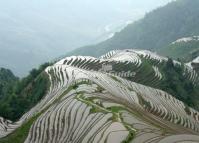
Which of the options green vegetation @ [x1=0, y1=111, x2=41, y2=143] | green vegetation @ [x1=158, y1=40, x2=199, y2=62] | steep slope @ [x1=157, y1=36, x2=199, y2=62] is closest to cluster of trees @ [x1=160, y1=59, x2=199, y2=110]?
green vegetation @ [x1=0, y1=111, x2=41, y2=143]

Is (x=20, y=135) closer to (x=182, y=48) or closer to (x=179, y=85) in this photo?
(x=179, y=85)

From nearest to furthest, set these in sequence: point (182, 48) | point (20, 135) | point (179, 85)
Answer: point (20, 135) → point (179, 85) → point (182, 48)

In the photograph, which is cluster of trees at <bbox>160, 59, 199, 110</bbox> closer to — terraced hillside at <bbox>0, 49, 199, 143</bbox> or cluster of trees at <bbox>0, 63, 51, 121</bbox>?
terraced hillside at <bbox>0, 49, 199, 143</bbox>

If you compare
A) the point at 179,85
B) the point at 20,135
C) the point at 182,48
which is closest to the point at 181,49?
the point at 182,48

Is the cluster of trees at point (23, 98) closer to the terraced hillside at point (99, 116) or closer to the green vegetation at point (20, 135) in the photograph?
the terraced hillside at point (99, 116)

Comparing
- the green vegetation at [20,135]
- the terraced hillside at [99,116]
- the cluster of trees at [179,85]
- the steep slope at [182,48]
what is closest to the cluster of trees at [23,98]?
the terraced hillside at [99,116]

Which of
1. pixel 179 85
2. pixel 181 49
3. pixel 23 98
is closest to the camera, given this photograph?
pixel 23 98

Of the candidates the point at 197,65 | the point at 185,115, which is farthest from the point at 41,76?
the point at 197,65

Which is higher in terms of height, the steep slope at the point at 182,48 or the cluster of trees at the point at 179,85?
the steep slope at the point at 182,48

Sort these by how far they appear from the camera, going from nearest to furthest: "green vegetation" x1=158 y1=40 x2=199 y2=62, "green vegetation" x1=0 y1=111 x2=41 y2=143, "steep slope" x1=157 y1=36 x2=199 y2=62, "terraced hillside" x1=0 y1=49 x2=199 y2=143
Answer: "terraced hillside" x1=0 y1=49 x2=199 y2=143
"green vegetation" x1=0 y1=111 x2=41 y2=143
"green vegetation" x1=158 y1=40 x2=199 y2=62
"steep slope" x1=157 y1=36 x2=199 y2=62
